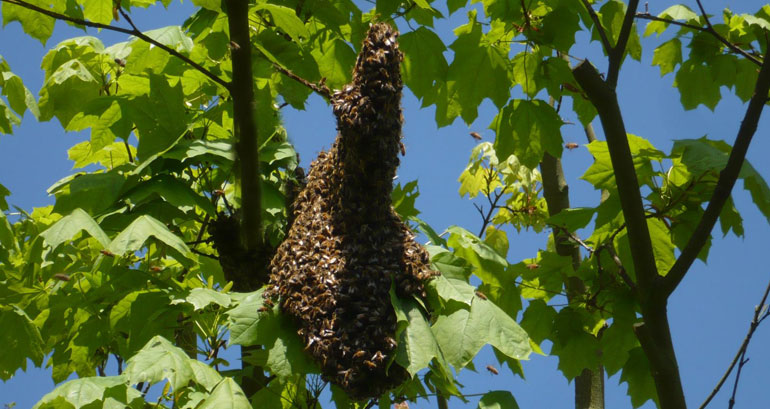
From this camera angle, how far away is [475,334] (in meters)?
3.16

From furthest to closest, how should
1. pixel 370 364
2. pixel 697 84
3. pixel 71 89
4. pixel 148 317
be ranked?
pixel 71 89 → pixel 697 84 → pixel 148 317 → pixel 370 364

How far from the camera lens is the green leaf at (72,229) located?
3.31 m

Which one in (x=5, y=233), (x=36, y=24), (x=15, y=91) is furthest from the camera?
(x=15, y=91)

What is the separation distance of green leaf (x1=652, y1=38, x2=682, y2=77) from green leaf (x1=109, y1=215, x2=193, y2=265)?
3.36 m

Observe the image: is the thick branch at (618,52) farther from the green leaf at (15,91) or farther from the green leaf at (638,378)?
the green leaf at (15,91)

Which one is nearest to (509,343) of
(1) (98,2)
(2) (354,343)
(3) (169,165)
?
(2) (354,343)

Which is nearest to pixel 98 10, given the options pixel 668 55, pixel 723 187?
pixel 723 187

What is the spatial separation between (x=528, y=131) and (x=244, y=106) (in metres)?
1.51

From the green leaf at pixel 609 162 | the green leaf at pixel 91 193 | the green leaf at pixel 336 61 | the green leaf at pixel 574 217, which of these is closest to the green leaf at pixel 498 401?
the green leaf at pixel 574 217

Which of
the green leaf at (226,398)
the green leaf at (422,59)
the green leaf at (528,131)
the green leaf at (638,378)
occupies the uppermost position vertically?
the green leaf at (422,59)

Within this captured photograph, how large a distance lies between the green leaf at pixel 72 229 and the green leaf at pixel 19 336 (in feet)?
4.26

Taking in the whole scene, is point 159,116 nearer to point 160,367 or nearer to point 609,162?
Result: point 160,367

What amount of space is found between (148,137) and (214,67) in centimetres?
73

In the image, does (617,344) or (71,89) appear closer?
(617,344)
